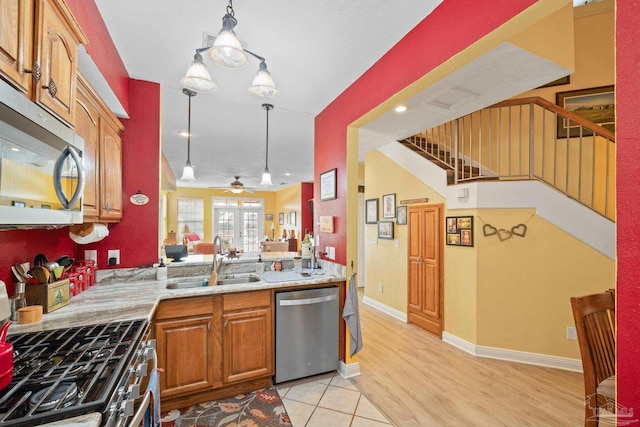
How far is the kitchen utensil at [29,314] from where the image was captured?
1.41 meters

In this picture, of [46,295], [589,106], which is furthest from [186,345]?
[589,106]

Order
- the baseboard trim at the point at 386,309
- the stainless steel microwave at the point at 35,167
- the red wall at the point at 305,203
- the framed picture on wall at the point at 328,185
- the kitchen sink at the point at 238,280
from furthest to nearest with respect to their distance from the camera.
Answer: the red wall at the point at 305,203
the baseboard trim at the point at 386,309
the framed picture on wall at the point at 328,185
the kitchen sink at the point at 238,280
the stainless steel microwave at the point at 35,167

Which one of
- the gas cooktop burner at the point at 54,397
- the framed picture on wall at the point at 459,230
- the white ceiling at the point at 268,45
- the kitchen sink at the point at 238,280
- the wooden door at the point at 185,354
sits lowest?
the wooden door at the point at 185,354

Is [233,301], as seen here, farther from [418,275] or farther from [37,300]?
[418,275]

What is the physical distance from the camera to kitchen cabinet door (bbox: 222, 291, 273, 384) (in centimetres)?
217

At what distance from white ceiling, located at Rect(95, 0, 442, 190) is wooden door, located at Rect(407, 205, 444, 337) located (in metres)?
2.02

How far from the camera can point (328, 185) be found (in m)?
2.94

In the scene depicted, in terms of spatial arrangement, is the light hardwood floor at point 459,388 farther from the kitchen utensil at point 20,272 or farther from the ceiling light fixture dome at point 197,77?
the ceiling light fixture dome at point 197,77

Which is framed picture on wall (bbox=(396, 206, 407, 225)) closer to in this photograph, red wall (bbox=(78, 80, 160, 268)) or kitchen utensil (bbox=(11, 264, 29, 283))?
red wall (bbox=(78, 80, 160, 268))

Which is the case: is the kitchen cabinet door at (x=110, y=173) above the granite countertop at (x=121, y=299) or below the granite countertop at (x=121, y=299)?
above

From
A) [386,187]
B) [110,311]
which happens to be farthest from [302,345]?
[386,187]

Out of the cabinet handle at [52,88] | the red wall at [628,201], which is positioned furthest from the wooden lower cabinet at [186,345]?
the red wall at [628,201]

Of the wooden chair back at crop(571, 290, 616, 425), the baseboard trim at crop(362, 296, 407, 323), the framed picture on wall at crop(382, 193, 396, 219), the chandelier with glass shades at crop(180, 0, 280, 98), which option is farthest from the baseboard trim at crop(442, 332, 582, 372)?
the chandelier with glass shades at crop(180, 0, 280, 98)

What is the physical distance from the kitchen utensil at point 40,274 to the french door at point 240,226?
847 cm
